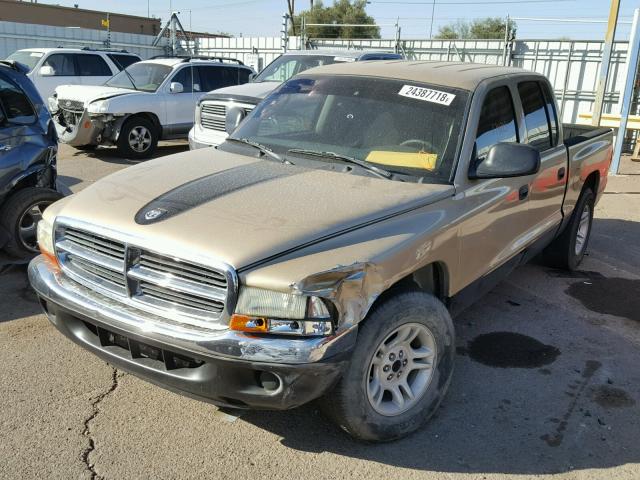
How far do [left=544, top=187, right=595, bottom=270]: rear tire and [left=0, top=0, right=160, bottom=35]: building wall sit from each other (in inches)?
1576

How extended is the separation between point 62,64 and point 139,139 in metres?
Result: 4.59

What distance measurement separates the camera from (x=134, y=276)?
2789 mm

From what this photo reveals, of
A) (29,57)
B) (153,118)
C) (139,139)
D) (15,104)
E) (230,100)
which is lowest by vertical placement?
(139,139)

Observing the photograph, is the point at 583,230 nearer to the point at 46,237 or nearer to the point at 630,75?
the point at 46,237

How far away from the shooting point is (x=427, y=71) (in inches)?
162

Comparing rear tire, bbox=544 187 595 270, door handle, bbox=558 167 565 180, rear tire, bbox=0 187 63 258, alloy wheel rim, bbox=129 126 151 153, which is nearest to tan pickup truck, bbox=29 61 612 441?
door handle, bbox=558 167 565 180

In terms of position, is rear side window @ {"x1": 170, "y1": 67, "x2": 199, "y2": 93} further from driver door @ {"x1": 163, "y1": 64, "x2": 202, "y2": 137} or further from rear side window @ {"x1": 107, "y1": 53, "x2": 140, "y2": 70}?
rear side window @ {"x1": 107, "y1": 53, "x2": 140, "y2": 70}

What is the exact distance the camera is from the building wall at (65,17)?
126 ft

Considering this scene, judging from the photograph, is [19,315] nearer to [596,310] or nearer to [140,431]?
[140,431]

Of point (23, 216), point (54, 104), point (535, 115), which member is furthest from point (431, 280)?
point (54, 104)

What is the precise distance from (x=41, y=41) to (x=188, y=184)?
2249 centimetres

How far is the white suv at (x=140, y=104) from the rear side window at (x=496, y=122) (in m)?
8.36

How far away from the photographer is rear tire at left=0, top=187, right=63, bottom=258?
5.43 meters

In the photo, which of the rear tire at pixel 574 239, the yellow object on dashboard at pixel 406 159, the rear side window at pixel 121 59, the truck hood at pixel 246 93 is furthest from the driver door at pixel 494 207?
the rear side window at pixel 121 59
